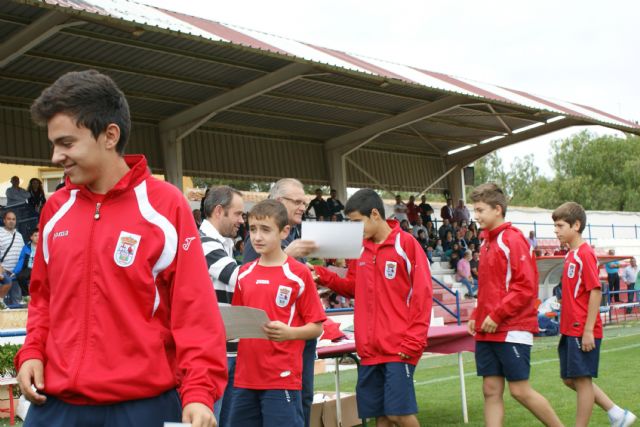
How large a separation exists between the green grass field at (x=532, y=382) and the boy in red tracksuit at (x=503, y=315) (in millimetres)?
1897

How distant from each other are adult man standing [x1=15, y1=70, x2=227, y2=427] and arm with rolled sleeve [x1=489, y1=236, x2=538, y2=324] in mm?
4170

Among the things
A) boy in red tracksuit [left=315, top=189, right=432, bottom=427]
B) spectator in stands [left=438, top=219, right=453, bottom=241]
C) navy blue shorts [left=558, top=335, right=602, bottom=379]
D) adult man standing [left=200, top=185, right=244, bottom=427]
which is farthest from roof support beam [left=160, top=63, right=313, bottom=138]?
adult man standing [left=200, top=185, right=244, bottom=427]

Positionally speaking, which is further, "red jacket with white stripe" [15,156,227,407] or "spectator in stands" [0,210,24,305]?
"spectator in stands" [0,210,24,305]

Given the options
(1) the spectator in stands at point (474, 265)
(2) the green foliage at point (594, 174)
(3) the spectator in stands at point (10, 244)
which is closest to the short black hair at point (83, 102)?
(3) the spectator in stands at point (10, 244)

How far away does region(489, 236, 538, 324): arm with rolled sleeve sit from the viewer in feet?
22.6

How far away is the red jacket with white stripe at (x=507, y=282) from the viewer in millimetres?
6887

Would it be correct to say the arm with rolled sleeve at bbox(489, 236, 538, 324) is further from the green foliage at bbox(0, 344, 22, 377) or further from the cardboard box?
the green foliage at bbox(0, 344, 22, 377)

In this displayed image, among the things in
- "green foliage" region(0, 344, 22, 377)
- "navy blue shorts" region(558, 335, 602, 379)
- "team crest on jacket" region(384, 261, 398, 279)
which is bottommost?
"navy blue shorts" region(558, 335, 602, 379)

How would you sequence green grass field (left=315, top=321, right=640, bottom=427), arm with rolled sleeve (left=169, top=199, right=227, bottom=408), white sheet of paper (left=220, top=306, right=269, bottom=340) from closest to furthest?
arm with rolled sleeve (left=169, top=199, right=227, bottom=408), white sheet of paper (left=220, top=306, right=269, bottom=340), green grass field (left=315, top=321, right=640, bottom=427)

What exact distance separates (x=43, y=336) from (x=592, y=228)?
53.9 metres

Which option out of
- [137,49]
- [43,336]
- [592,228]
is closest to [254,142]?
[137,49]

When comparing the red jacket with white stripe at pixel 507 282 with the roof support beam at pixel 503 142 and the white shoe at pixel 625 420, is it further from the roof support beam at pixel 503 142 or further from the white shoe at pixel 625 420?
the roof support beam at pixel 503 142

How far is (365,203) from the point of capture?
6789 millimetres

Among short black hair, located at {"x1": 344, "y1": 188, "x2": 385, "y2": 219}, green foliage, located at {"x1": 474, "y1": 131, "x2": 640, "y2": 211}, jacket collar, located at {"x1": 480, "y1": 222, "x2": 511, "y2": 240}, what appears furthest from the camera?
green foliage, located at {"x1": 474, "y1": 131, "x2": 640, "y2": 211}
